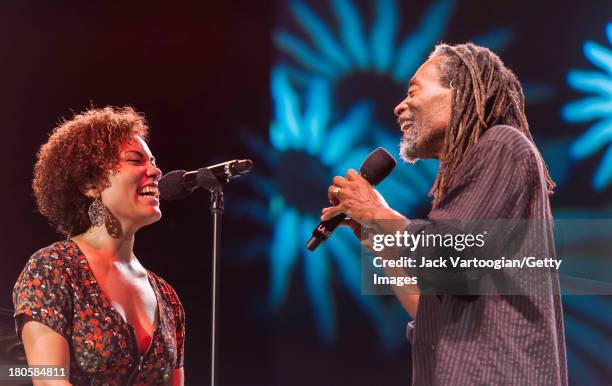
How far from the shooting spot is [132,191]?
6.76 ft

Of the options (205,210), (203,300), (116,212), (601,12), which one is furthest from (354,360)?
(601,12)

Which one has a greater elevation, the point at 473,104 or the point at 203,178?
the point at 473,104

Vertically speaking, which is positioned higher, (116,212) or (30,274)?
(116,212)

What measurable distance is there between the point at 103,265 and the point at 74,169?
0.94 feet

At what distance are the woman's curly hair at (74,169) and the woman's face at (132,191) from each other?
0.08 feet

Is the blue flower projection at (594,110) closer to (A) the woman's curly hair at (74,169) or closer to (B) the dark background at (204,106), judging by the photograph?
(B) the dark background at (204,106)

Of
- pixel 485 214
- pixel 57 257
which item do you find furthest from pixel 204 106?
pixel 485 214

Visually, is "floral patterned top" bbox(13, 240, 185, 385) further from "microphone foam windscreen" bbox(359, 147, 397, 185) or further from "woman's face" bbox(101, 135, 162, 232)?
"microphone foam windscreen" bbox(359, 147, 397, 185)

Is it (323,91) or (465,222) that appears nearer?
(465,222)

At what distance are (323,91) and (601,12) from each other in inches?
54.0

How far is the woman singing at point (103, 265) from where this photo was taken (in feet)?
6.04

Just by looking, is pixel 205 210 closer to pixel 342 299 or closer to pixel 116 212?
pixel 342 299

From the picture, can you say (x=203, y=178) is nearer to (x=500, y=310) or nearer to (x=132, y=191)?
(x=132, y=191)

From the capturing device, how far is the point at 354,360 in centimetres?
350
